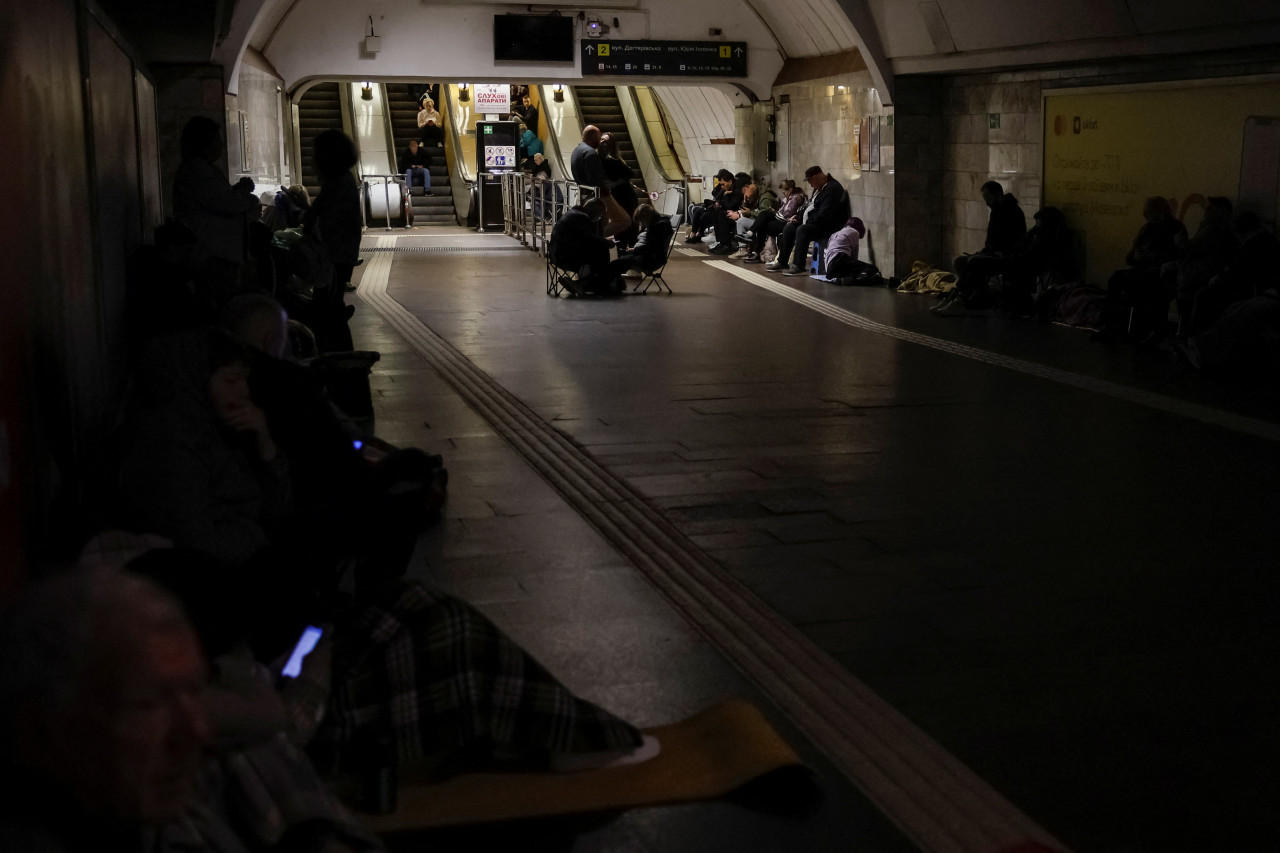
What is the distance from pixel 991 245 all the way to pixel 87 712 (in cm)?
1173

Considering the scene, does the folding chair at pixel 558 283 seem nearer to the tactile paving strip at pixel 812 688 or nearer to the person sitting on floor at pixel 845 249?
the person sitting on floor at pixel 845 249

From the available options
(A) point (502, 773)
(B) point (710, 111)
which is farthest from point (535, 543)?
(B) point (710, 111)

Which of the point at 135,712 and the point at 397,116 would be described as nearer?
the point at 135,712

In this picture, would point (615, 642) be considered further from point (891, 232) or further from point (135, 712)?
point (891, 232)

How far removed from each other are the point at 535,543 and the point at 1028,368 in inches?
191

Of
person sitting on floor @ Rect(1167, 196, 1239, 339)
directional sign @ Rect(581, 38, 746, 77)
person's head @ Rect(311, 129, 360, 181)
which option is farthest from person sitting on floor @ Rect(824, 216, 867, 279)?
person's head @ Rect(311, 129, 360, 181)

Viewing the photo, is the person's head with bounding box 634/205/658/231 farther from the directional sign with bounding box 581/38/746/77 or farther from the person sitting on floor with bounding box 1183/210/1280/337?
Result: the person sitting on floor with bounding box 1183/210/1280/337

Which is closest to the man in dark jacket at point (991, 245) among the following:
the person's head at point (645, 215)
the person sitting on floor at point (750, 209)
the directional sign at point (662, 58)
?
the person's head at point (645, 215)

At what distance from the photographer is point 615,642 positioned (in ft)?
12.6

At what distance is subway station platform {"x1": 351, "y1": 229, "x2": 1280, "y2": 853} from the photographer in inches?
115

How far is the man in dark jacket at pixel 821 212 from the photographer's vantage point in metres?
15.5

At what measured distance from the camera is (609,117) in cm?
2536

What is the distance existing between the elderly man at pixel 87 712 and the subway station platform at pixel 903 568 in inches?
57.0

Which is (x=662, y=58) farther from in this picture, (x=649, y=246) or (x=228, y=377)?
(x=228, y=377)
